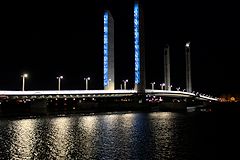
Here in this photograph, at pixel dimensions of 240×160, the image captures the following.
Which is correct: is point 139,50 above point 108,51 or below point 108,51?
above

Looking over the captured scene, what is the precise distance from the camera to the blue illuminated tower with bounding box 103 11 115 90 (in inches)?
3166

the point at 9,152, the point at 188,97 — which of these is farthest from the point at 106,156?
the point at 188,97

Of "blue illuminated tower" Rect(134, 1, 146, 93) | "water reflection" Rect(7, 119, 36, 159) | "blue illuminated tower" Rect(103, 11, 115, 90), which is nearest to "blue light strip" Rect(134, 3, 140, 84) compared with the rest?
"blue illuminated tower" Rect(134, 1, 146, 93)

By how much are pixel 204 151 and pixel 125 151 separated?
175 inches

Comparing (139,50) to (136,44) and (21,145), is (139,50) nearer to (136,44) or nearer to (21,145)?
(136,44)

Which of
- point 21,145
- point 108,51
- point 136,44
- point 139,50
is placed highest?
point 136,44

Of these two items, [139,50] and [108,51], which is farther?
[139,50]

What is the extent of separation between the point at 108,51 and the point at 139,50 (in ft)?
25.4

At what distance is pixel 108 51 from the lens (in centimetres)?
8231

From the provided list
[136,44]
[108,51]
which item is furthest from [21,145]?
[136,44]

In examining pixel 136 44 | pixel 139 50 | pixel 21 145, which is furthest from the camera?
pixel 136 44

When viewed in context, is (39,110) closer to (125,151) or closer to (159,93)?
(159,93)

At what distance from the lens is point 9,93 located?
56188 millimetres

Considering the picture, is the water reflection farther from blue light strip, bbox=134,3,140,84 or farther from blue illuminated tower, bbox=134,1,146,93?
blue light strip, bbox=134,3,140,84
